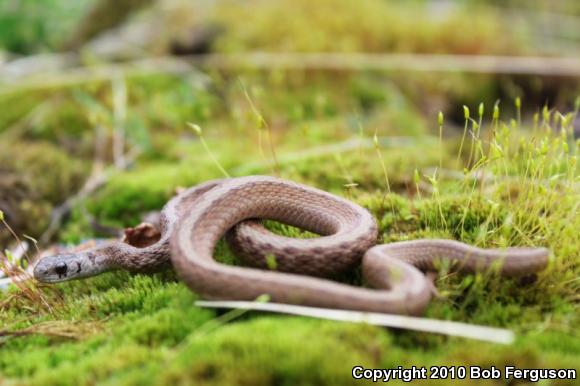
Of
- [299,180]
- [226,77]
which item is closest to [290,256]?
[299,180]

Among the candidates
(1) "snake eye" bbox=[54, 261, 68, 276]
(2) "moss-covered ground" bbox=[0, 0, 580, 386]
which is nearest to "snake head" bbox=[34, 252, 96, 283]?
(1) "snake eye" bbox=[54, 261, 68, 276]

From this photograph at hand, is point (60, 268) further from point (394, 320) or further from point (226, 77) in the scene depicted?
point (226, 77)

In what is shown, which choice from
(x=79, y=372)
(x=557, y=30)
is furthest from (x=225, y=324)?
(x=557, y=30)

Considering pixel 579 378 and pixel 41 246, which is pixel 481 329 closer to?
pixel 579 378

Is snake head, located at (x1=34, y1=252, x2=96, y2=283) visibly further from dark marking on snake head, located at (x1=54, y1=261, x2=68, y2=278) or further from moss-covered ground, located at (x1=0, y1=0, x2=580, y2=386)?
moss-covered ground, located at (x1=0, y1=0, x2=580, y2=386)

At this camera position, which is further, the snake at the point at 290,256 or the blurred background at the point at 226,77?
the blurred background at the point at 226,77

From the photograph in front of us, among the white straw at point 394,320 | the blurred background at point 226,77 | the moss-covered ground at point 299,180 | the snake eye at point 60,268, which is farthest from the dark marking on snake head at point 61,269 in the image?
the blurred background at point 226,77

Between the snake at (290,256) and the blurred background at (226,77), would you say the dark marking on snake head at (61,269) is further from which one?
the blurred background at (226,77)
